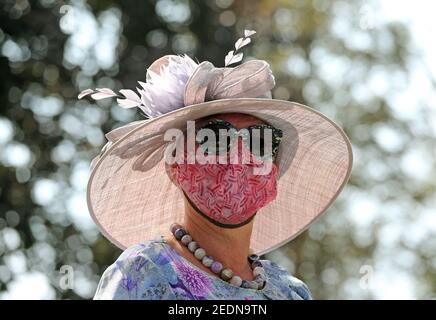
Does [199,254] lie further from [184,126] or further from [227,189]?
[184,126]

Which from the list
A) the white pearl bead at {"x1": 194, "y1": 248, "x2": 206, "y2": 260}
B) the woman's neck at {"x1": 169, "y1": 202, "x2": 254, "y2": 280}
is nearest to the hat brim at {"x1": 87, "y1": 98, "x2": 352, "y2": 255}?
the woman's neck at {"x1": 169, "y1": 202, "x2": 254, "y2": 280}

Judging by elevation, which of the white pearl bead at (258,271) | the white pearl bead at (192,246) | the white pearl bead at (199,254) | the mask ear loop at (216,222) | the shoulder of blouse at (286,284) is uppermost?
the mask ear loop at (216,222)

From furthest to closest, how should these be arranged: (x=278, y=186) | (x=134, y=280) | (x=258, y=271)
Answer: (x=278, y=186) < (x=258, y=271) < (x=134, y=280)

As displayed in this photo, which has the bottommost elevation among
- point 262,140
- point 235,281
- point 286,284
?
point 286,284

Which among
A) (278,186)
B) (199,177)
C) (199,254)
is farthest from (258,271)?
(278,186)

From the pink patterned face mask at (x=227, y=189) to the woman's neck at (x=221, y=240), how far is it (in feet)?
0.08

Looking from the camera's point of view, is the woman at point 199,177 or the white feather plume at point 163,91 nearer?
the woman at point 199,177

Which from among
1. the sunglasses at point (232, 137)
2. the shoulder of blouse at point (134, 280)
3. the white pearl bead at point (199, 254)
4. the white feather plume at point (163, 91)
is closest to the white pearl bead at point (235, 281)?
the white pearl bead at point (199, 254)

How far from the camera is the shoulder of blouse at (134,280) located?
4.39 meters

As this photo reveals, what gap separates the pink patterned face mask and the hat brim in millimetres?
208

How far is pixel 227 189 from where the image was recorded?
15.5 feet

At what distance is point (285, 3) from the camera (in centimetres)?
1656

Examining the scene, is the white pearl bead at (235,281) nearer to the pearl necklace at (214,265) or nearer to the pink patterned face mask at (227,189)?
the pearl necklace at (214,265)

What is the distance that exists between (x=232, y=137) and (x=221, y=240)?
36 cm
